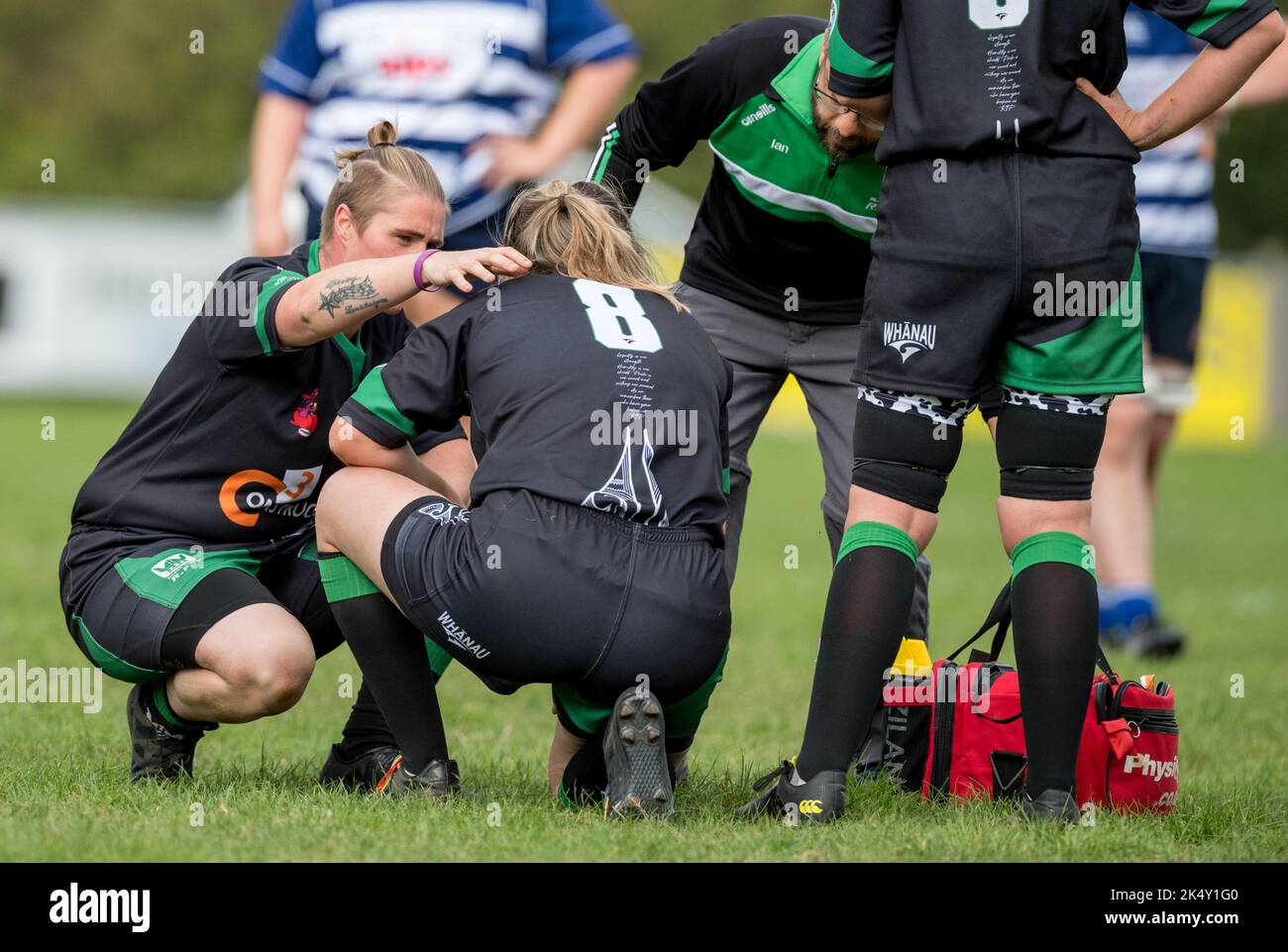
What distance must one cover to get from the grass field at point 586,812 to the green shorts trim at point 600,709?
0.61 ft

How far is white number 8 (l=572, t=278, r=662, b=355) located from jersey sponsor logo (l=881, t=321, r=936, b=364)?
0.47 meters

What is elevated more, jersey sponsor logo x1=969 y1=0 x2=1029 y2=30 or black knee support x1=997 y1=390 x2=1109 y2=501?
jersey sponsor logo x1=969 y1=0 x2=1029 y2=30

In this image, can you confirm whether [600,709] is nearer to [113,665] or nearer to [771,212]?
[113,665]

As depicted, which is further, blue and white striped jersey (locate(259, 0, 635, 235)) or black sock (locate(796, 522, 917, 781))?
blue and white striped jersey (locate(259, 0, 635, 235))

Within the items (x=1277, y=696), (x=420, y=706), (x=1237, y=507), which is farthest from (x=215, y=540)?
(x=1237, y=507)

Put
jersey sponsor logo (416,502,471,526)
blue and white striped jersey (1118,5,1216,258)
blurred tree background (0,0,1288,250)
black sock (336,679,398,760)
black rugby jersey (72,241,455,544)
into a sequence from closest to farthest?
jersey sponsor logo (416,502,471,526), black rugby jersey (72,241,455,544), black sock (336,679,398,760), blue and white striped jersey (1118,5,1216,258), blurred tree background (0,0,1288,250)

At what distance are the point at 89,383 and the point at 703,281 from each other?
67.4 feet

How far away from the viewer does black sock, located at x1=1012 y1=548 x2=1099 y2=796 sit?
11.1ft

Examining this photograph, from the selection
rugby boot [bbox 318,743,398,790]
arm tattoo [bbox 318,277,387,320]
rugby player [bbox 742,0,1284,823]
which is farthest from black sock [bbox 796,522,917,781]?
arm tattoo [bbox 318,277,387,320]

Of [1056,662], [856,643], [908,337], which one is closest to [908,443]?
[908,337]

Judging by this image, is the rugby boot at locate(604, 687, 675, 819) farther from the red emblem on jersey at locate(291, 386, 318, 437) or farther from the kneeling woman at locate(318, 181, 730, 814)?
the red emblem on jersey at locate(291, 386, 318, 437)

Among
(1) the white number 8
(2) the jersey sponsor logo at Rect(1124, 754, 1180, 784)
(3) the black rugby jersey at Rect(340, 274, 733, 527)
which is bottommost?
(2) the jersey sponsor logo at Rect(1124, 754, 1180, 784)

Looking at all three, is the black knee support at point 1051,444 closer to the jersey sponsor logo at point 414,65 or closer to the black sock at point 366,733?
the black sock at point 366,733
